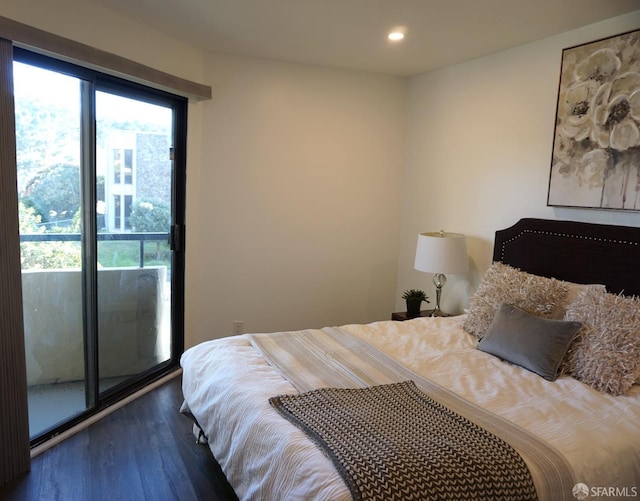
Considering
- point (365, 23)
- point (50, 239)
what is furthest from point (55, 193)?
point (365, 23)

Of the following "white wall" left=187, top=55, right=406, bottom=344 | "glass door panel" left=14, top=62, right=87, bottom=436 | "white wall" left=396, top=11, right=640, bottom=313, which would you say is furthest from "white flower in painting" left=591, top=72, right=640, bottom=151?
"glass door panel" left=14, top=62, right=87, bottom=436

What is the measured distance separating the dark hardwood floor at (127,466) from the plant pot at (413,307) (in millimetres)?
1815

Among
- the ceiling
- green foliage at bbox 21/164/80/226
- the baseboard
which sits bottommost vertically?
the baseboard

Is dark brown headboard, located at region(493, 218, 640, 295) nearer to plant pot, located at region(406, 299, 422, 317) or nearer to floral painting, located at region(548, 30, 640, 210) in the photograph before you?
floral painting, located at region(548, 30, 640, 210)

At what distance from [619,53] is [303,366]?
95.0 inches

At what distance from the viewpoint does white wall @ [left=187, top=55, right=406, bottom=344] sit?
3.71 meters

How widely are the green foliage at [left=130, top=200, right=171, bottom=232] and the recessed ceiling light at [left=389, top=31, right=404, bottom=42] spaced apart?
2005 mm

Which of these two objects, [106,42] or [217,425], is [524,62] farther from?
[217,425]

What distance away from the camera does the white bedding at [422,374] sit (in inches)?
61.2

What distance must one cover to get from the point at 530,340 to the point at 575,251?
2.47ft

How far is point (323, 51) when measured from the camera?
3.46 meters

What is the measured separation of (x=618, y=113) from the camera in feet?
8.52

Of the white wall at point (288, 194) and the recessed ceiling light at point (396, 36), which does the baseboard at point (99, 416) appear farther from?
the recessed ceiling light at point (396, 36)

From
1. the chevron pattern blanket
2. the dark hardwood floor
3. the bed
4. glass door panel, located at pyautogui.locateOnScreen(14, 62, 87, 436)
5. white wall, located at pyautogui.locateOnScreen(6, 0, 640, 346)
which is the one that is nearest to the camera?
Result: the chevron pattern blanket
